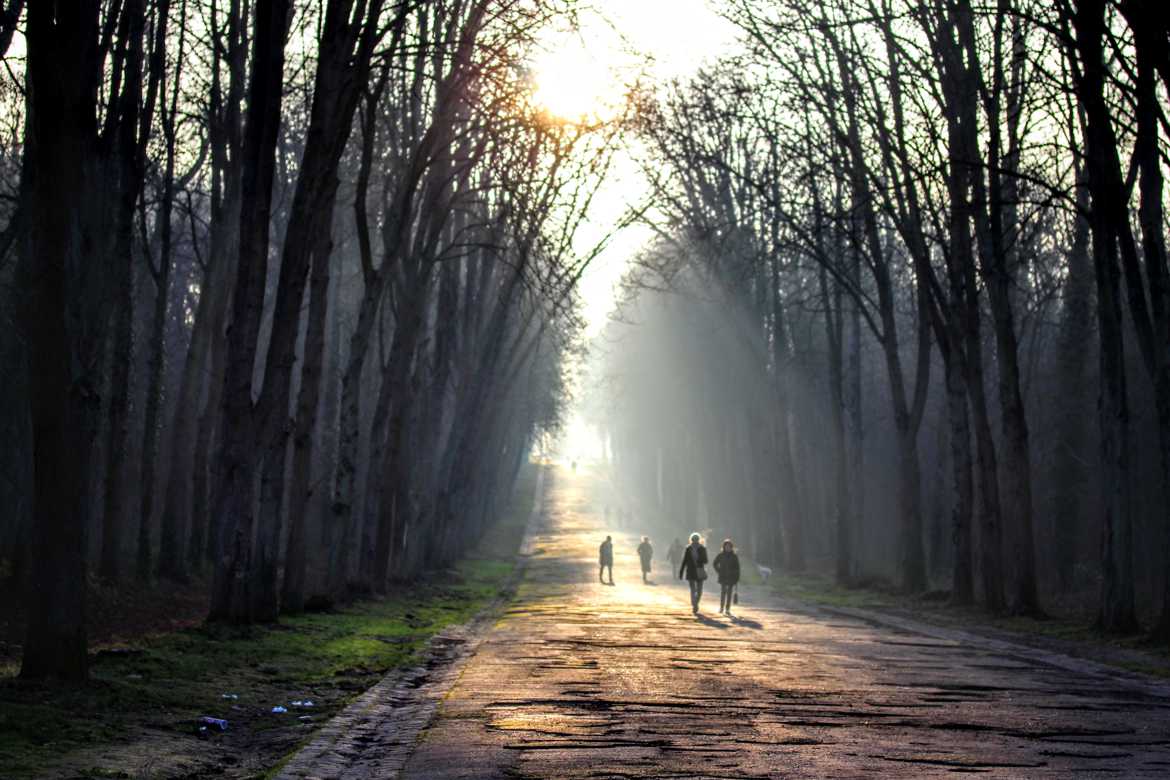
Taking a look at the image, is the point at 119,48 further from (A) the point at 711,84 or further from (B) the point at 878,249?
(B) the point at 878,249

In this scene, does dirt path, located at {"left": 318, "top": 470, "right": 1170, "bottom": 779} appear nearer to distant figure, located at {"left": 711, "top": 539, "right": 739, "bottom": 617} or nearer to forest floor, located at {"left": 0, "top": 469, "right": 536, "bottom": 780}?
→ forest floor, located at {"left": 0, "top": 469, "right": 536, "bottom": 780}

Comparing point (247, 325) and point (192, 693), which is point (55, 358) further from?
point (247, 325)

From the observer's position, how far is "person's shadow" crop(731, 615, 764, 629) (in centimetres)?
2448

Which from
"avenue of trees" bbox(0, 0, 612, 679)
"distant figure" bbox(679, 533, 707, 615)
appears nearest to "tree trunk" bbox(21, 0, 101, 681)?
"avenue of trees" bbox(0, 0, 612, 679)

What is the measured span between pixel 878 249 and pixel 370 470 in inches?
478

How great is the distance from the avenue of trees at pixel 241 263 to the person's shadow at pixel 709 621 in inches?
240

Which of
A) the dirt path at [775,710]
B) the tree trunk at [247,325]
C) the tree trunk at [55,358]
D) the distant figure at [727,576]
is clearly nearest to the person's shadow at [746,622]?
the distant figure at [727,576]

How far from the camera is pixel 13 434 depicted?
1121 inches

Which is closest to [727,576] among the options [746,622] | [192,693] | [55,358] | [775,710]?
[746,622]

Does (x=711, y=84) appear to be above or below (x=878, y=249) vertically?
above

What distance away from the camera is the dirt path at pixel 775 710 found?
8.86m

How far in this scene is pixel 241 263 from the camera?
18.0m

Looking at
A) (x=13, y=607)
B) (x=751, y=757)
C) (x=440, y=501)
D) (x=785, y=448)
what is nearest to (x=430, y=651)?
(x=13, y=607)

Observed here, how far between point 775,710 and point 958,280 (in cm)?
1903
